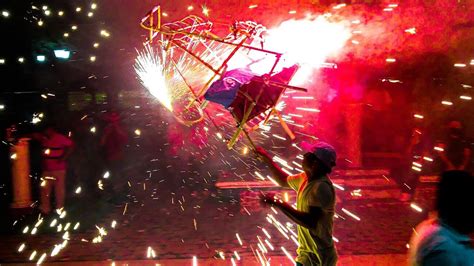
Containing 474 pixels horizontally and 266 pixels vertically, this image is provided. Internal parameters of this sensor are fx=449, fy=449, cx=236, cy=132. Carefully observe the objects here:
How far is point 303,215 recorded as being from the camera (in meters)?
3.41

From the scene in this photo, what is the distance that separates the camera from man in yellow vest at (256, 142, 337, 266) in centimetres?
341

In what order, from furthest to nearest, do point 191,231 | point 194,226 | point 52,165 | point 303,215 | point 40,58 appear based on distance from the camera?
point 40,58 < point 52,165 < point 194,226 < point 191,231 < point 303,215

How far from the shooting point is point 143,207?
9.29m

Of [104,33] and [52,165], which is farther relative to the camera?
[104,33]

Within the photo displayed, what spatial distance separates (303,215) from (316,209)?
0.11 meters

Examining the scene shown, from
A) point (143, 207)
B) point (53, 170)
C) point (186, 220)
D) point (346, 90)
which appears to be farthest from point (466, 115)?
point (53, 170)

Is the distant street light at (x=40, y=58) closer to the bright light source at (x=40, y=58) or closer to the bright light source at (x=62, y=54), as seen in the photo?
the bright light source at (x=40, y=58)

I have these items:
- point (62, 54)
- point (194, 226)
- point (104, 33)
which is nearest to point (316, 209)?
point (194, 226)

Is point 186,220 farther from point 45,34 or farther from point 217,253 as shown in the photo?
point 45,34

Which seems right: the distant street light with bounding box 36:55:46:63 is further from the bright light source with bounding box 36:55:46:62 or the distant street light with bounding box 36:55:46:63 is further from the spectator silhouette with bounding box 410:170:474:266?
the spectator silhouette with bounding box 410:170:474:266

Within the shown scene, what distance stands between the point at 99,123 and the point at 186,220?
3.95 metres

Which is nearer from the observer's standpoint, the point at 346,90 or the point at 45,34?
the point at 45,34

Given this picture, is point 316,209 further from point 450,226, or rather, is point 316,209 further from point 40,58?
point 40,58

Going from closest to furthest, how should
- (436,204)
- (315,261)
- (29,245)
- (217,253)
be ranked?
1. (436,204)
2. (315,261)
3. (217,253)
4. (29,245)
